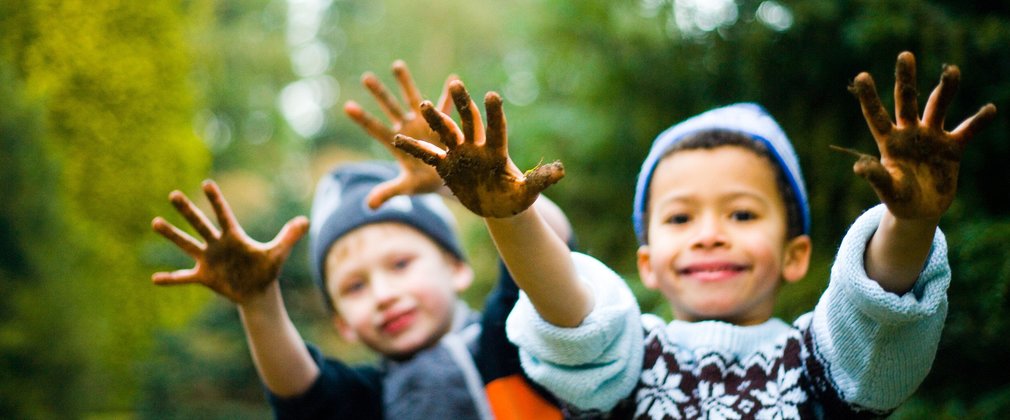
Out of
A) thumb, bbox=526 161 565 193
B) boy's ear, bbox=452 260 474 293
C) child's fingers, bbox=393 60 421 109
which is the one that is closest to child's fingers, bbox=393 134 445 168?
thumb, bbox=526 161 565 193

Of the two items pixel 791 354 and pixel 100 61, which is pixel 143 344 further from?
A: pixel 791 354

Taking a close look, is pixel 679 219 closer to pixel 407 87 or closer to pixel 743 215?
pixel 743 215

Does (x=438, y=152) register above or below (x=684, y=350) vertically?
above

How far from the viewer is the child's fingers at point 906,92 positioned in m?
1.32

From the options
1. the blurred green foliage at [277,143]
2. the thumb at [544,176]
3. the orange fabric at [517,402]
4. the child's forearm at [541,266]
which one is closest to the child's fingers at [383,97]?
the orange fabric at [517,402]

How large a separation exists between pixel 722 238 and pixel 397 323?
1102 mm

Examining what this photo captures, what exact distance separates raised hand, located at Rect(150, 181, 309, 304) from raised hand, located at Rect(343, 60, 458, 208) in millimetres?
355

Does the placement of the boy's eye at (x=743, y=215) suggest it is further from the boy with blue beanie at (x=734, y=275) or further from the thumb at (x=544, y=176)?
the thumb at (x=544, y=176)

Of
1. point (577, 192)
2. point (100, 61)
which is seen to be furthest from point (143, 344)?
point (577, 192)

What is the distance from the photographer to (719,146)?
1.90m

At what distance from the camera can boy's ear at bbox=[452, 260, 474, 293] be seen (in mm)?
2814

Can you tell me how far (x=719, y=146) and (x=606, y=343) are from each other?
0.57m

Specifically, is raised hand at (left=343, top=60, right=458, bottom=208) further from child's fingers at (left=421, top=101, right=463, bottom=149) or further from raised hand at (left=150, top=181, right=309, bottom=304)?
child's fingers at (left=421, top=101, right=463, bottom=149)

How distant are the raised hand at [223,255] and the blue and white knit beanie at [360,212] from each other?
0.60 meters
